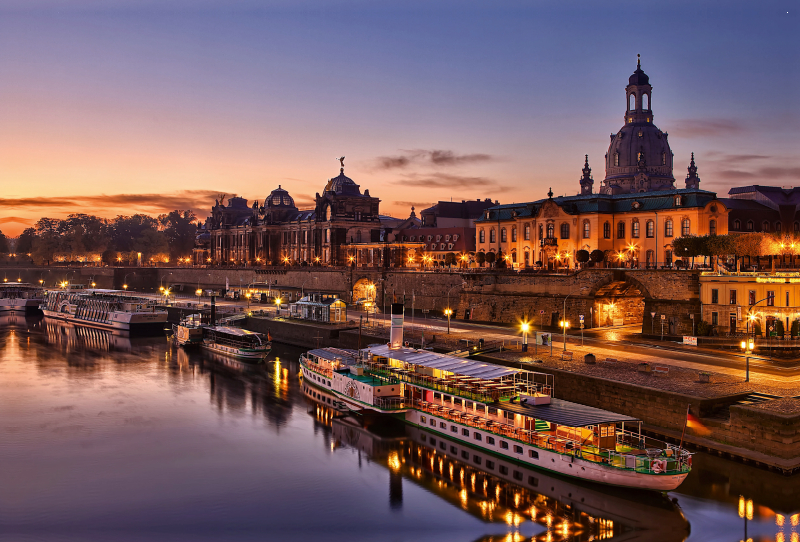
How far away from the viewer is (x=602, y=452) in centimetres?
2942

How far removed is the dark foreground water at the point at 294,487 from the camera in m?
26.5

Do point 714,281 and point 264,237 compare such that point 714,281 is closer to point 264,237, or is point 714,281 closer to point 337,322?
point 337,322

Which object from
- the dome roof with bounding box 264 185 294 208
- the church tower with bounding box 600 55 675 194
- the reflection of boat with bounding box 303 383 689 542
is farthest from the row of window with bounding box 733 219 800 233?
the dome roof with bounding box 264 185 294 208

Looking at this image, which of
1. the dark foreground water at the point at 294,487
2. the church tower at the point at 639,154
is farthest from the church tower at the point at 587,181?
the dark foreground water at the point at 294,487

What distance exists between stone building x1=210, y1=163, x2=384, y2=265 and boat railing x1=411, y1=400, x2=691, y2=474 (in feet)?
289

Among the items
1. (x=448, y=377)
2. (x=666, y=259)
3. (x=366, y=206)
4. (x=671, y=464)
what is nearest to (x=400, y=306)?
(x=448, y=377)

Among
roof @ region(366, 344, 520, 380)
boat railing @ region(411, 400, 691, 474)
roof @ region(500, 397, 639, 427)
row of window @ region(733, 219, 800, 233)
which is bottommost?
boat railing @ region(411, 400, 691, 474)

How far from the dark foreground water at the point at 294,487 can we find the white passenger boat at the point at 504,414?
1.04m

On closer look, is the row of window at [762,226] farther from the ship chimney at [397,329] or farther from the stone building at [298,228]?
the stone building at [298,228]

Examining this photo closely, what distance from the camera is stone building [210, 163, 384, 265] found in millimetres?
131875

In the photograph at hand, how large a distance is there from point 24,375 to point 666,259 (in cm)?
6255

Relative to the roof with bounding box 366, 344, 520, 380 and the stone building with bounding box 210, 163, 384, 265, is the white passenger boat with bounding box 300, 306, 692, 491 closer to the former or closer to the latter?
the roof with bounding box 366, 344, 520, 380

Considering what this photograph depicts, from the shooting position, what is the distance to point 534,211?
3164 inches

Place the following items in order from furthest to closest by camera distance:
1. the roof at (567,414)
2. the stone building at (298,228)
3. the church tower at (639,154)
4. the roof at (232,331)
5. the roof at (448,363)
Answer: the stone building at (298,228) < the church tower at (639,154) < the roof at (232,331) < the roof at (448,363) < the roof at (567,414)
